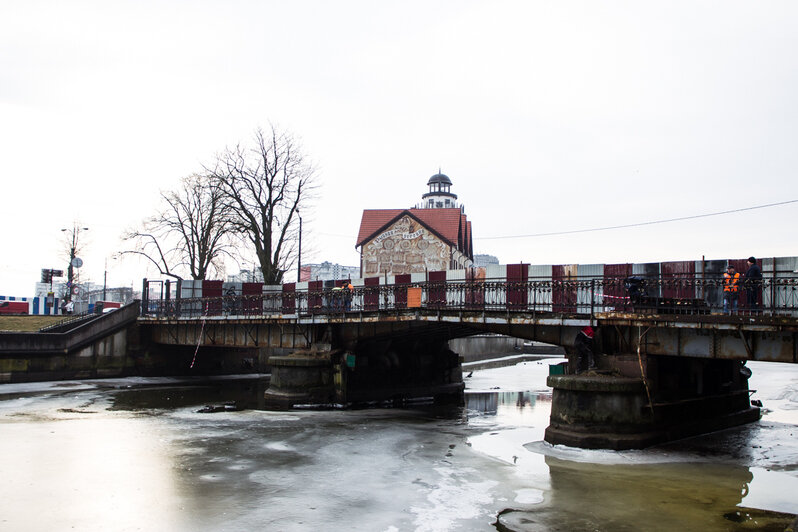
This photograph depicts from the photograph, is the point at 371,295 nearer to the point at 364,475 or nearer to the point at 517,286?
the point at 517,286

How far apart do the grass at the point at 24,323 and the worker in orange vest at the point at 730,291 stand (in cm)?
4004

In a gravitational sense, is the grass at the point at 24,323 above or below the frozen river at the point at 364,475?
above

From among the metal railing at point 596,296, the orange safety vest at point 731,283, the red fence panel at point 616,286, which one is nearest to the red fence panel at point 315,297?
the metal railing at point 596,296

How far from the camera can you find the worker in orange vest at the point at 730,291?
16.7 meters

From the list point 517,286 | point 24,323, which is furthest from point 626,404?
point 24,323

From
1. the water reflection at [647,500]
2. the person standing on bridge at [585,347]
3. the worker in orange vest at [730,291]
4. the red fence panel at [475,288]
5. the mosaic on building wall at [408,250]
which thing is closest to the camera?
the water reflection at [647,500]

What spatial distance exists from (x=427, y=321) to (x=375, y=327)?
3270 millimetres

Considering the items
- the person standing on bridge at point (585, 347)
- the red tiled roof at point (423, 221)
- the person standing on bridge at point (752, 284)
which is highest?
the red tiled roof at point (423, 221)

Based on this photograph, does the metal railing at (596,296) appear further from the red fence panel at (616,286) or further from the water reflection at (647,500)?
the water reflection at (647,500)

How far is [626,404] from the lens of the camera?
17719 mm

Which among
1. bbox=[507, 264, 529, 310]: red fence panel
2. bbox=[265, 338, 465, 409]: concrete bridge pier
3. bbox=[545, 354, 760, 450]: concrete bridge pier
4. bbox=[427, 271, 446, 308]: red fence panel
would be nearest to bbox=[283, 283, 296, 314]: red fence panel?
bbox=[265, 338, 465, 409]: concrete bridge pier

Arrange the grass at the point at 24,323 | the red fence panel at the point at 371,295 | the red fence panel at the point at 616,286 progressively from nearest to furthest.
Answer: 1. the red fence panel at the point at 616,286
2. the red fence panel at the point at 371,295
3. the grass at the point at 24,323

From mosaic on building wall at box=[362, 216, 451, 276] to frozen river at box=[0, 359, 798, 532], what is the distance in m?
42.3

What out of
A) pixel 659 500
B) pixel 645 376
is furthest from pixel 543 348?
pixel 659 500
